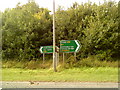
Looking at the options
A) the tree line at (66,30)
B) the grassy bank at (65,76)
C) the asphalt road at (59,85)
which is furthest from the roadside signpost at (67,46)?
the asphalt road at (59,85)

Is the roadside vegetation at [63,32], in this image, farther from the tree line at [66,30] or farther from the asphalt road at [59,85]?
the asphalt road at [59,85]

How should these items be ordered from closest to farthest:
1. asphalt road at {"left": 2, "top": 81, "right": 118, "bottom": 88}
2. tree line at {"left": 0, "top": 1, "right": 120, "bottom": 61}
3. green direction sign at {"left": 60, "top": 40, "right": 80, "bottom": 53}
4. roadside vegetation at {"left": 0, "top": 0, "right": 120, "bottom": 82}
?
asphalt road at {"left": 2, "top": 81, "right": 118, "bottom": 88}
green direction sign at {"left": 60, "top": 40, "right": 80, "bottom": 53}
roadside vegetation at {"left": 0, "top": 0, "right": 120, "bottom": 82}
tree line at {"left": 0, "top": 1, "right": 120, "bottom": 61}

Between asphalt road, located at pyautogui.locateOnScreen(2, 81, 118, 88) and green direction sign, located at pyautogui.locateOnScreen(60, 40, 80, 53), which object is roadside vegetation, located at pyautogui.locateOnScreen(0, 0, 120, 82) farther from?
asphalt road, located at pyautogui.locateOnScreen(2, 81, 118, 88)

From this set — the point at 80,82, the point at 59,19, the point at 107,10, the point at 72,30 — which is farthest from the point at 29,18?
the point at 80,82

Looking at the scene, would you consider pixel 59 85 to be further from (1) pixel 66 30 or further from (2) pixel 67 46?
(1) pixel 66 30

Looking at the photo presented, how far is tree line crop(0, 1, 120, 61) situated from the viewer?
51.7ft

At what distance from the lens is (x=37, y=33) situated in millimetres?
16812

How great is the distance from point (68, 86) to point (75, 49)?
6394 mm

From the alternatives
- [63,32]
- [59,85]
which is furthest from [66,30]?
[59,85]

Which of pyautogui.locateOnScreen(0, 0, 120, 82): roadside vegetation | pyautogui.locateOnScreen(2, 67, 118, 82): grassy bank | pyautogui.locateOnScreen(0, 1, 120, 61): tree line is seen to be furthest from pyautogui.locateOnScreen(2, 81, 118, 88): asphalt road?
pyautogui.locateOnScreen(0, 1, 120, 61): tree line

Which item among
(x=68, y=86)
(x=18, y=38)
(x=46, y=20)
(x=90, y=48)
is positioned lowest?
(x=68, y=86)

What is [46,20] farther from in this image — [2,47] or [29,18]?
[2,47]

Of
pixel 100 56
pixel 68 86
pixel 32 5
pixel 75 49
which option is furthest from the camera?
pixel 32 5

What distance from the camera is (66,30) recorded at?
58.6 feet
